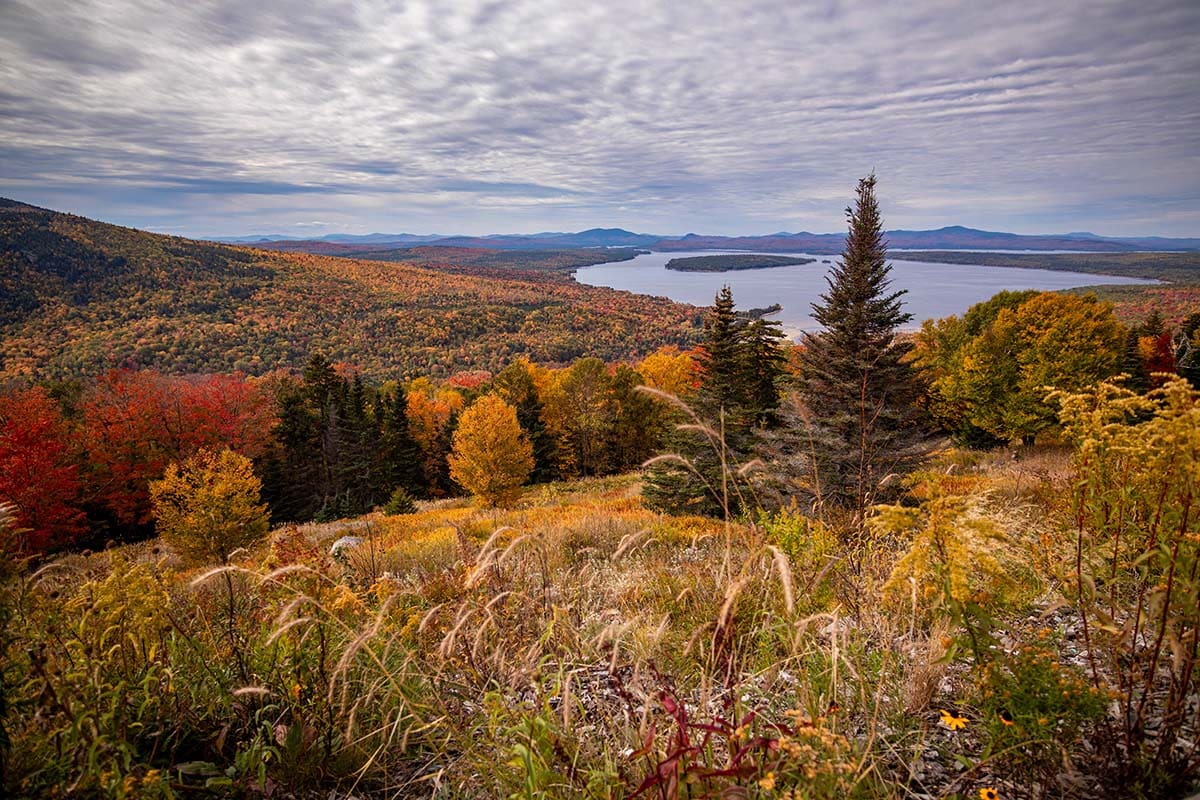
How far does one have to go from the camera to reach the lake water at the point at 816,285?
245 ft

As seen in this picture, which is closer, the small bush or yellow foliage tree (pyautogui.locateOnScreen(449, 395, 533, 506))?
the small bush

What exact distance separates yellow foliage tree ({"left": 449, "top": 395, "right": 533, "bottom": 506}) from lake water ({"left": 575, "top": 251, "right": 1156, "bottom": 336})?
25.5m

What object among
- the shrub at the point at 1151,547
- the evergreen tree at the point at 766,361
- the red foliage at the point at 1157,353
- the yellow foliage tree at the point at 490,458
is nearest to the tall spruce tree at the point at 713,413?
the evergreen tree at the point at 766,361

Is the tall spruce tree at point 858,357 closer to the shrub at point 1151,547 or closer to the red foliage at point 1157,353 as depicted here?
the shrub at point 1151,547

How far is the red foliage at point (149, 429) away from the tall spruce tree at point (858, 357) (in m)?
34.0

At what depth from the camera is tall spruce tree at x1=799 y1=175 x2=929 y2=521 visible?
1403 centimetres

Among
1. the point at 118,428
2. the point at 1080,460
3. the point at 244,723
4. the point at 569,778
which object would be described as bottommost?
the point at 118,428

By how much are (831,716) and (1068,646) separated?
79.0 inches

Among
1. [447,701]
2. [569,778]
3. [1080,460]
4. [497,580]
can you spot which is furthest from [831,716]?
[497,580]

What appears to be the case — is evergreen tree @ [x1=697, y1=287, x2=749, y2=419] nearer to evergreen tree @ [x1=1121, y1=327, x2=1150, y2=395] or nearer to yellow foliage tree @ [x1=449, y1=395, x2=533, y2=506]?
yellow foliage tree @ [x1=449, y1=395, x2=533, y2=506]

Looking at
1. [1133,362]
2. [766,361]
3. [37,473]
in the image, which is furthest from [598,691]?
[1133,362]

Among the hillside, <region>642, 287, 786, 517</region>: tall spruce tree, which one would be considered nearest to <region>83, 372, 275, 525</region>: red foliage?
<region>642, 287, 786, 517</region>: tall spruce tree

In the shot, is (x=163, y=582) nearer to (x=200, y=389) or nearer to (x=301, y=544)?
(x=301, y=544)

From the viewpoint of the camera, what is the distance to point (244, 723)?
2.48 meters
